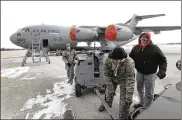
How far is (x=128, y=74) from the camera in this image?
11.3 feet

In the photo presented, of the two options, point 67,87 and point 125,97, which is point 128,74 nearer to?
point 125,97

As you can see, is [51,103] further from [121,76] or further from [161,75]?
[161,75]

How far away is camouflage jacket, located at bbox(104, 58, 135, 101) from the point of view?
11.1ft

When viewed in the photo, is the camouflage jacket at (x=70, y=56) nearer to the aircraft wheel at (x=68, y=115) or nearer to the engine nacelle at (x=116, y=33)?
the aircraft wheel at (x=68, y=115)

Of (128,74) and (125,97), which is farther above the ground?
(128,74)

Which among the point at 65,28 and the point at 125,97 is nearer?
the point at 125,97

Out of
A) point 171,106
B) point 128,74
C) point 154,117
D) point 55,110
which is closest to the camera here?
point 154,117

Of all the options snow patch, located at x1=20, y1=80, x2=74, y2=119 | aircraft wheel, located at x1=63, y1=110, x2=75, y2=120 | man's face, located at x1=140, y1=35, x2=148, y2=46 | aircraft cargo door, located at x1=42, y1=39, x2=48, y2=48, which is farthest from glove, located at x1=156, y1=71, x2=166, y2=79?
aircraft cargo door, located at x1=42, y1=39, x2=48, y2=48

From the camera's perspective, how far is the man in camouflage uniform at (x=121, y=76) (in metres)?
3.39

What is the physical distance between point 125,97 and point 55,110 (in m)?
1.80

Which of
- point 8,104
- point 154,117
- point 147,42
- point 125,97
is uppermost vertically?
point 147,42

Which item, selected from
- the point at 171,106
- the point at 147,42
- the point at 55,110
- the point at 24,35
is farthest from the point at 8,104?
the point at 24,35

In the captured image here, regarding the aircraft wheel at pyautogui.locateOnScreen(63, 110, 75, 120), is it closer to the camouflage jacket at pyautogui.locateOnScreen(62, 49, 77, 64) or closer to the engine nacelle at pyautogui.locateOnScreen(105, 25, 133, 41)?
the camouflage jacket at pyautogui.locateOnScreen(62, 49, 77, 64)

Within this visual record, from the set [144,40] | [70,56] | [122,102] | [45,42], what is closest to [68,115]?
[122,102]
